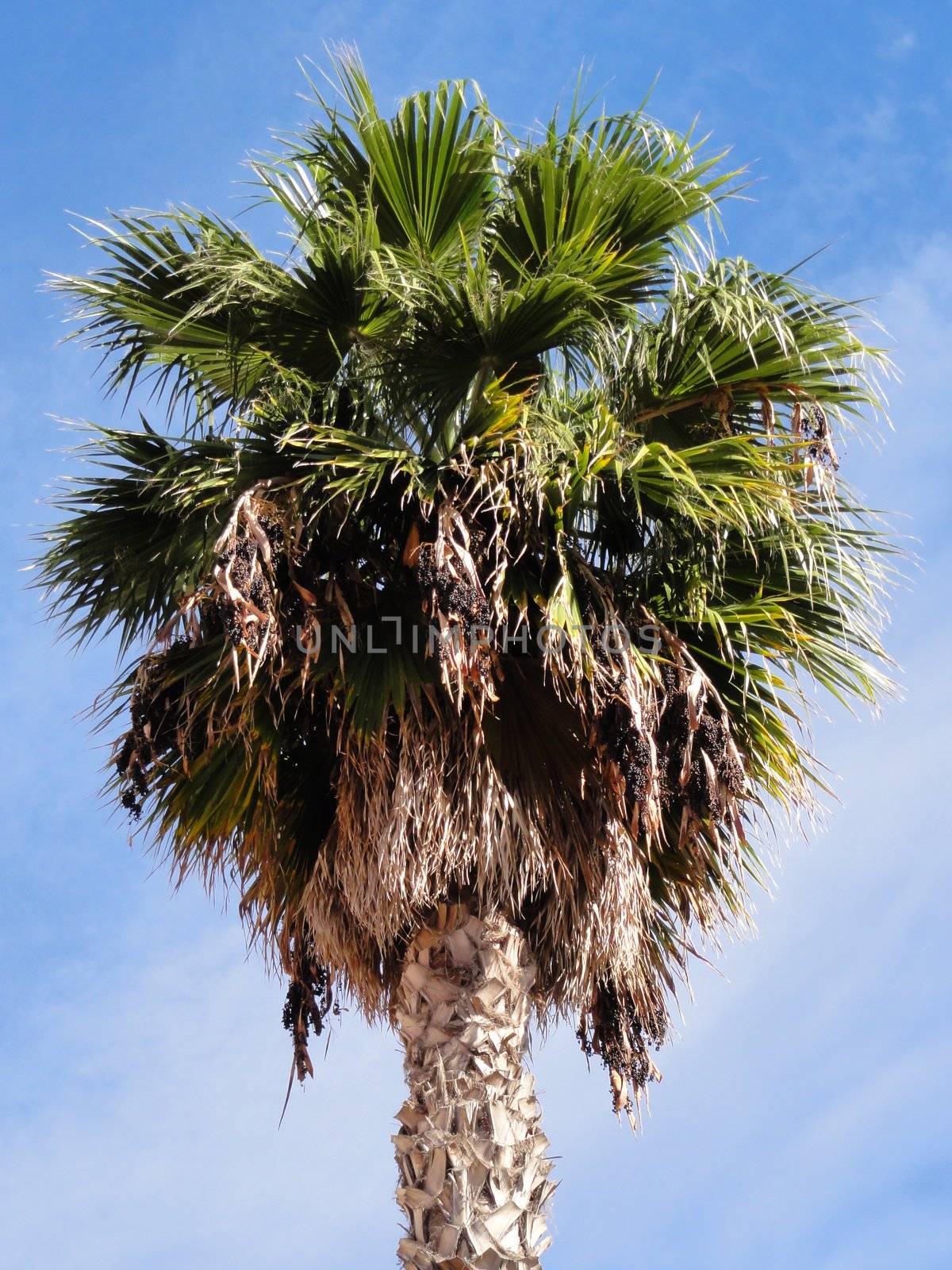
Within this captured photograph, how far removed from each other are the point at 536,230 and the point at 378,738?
229 centimetres

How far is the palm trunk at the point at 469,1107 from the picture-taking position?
6.18 metres

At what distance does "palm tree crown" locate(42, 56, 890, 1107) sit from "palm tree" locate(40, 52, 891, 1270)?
18 millimetres

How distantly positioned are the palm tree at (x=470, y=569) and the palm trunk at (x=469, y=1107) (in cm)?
1

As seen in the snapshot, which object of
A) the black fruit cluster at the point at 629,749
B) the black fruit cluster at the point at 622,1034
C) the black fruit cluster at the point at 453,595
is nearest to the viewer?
the black fruit cluster at the point at 453,595

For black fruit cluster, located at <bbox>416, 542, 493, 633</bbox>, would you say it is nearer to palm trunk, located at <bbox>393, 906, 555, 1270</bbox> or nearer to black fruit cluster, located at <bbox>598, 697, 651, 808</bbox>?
black fruit cluster, located at <bbox>598, 697, 651, 808</bbox>

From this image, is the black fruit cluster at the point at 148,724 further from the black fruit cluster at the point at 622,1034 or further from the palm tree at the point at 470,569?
the black fruit cluster at the point at 622,1034

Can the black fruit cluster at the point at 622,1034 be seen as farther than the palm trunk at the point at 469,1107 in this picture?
Yes

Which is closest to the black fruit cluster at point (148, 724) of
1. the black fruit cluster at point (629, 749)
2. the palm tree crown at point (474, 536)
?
the palm tree crown at point (474, 536)

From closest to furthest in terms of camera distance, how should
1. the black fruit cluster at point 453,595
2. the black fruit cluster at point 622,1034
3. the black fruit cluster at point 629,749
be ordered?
1. the black fruit cluster at point 453,595
2. the black fruit cluster at point 629,749
3. the black fruit cluster at point 622,1034

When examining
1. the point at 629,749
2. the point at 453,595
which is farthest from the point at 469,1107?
the point at 453,595

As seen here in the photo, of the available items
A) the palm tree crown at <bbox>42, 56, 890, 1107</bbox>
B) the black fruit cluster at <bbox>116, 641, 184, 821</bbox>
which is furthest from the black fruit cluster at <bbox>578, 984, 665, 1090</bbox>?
the black fruit cluster at <bbox>116, 641, 184, 821</bbox>

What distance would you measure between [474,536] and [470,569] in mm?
375

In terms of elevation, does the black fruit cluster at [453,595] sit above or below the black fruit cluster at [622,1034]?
above

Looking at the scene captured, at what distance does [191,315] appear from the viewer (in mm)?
6617
